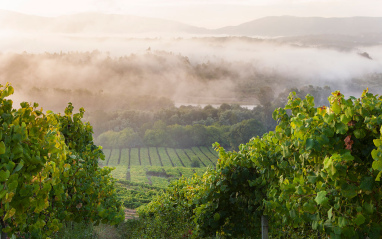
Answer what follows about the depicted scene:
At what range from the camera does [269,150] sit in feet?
16.8

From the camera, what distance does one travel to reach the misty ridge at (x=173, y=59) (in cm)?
7225

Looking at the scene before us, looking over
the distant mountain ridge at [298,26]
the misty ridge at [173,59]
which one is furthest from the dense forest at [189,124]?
the distant mountain ridge at [298,26]

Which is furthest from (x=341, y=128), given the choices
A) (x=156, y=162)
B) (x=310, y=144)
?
(x=156, y=162)

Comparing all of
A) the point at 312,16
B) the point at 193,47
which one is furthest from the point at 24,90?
the point at 312,16

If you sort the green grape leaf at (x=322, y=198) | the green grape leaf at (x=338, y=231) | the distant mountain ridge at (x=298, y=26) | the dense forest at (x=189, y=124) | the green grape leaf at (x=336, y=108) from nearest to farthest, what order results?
the green grape leaf at (x=322, y=198)
the green grape leaf at (x=338, y=231)
the green grape leaf at (x=336, y=108)
the dense forest at (x=189, y=124)
the distant mountain ridge at (x=298, y=26)

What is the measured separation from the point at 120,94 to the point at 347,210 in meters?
76.2

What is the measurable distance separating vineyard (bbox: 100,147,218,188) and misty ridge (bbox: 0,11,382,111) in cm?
1647

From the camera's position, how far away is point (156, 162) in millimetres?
56156

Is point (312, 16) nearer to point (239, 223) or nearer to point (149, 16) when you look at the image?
point (149, 16)

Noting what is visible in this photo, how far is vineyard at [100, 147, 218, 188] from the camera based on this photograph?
151 feet

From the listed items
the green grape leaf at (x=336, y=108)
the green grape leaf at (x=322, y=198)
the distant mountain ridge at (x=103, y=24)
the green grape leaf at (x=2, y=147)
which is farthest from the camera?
the distant mountain ridge at (x=103, y=24)

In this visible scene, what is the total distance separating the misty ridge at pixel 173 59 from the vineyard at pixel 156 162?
54.0ft

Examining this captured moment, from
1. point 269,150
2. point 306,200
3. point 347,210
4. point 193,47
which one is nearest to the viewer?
point 347,210

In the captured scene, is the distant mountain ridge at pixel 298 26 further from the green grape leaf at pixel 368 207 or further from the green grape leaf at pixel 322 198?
the green grape leaf at pixel 322 198
